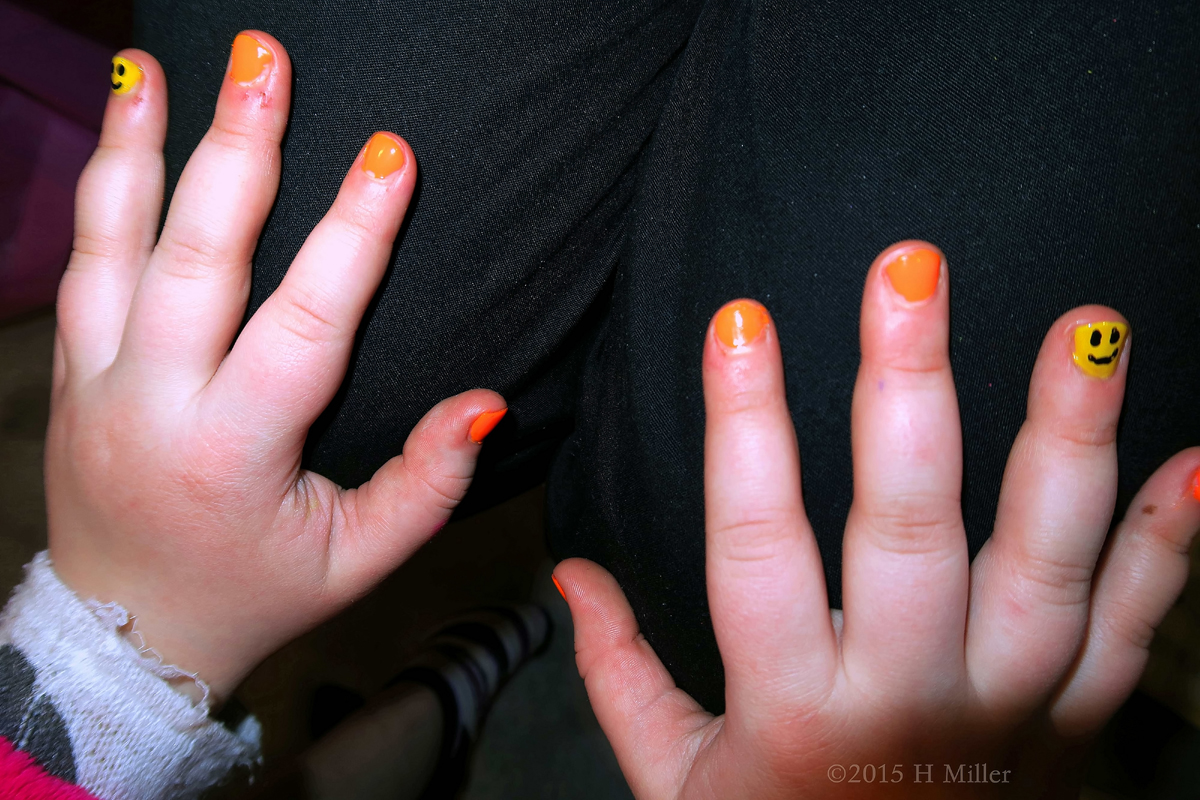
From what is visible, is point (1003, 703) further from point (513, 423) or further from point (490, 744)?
point (490, 744)

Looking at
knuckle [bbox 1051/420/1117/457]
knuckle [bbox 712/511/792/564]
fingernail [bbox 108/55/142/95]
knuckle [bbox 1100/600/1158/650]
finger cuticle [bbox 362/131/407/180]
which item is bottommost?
knuckle [bbox 1100/600/1158/650]

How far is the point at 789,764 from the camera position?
54 centimetres

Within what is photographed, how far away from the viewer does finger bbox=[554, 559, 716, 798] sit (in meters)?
0.61

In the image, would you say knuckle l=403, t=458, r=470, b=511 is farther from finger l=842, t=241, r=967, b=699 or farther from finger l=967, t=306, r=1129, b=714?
finger l=967, t=306, r=1129, b=714

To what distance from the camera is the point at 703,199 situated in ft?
1.86

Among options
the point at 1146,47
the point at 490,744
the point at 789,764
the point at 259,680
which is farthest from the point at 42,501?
the point at 1146,47

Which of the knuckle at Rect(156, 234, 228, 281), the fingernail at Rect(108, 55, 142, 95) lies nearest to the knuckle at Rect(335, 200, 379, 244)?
the knuckle at Rect(156, 234, 228, 281)

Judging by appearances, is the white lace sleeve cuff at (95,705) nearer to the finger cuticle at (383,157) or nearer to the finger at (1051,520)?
the finger cuticle at (383,157)

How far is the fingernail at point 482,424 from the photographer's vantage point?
0.60m

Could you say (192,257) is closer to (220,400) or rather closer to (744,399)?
(220,400)

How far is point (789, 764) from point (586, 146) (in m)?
0.53

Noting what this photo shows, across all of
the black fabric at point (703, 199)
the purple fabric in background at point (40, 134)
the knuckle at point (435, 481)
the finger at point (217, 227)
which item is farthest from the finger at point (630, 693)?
the purple fabric in background at point (40, 134)

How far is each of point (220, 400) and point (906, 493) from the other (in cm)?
54

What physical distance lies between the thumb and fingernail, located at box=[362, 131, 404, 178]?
7.6 inches
